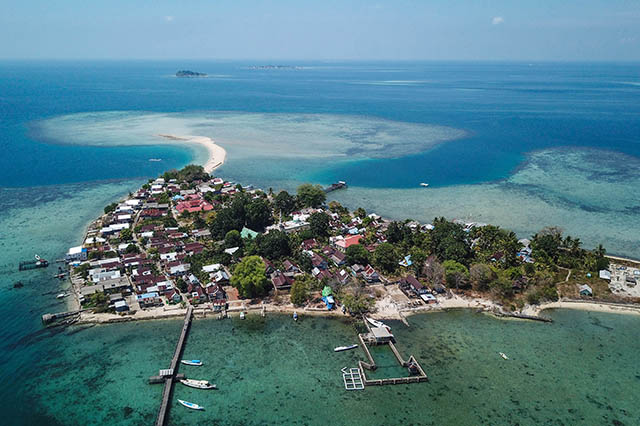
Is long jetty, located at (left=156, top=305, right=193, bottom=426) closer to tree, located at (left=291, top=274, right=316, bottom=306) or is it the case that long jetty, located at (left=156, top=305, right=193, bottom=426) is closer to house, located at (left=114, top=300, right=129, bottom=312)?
house, located at (left=114, top=300, right=129, bottom=312)

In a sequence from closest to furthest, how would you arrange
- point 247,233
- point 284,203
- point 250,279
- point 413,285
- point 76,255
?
1. point 250,279
2. point 413,285
3. point 76,255
4. point 247,233
5. point 284,203

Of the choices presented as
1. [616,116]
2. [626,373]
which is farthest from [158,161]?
[616,116]

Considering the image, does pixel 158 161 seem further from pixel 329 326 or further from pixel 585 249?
pixel 585 249

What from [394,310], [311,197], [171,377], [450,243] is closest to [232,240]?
[311,197]

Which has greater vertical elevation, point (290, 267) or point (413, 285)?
point (290, 267)

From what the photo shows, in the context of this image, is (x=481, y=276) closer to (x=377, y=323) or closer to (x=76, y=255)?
(x=377, y=323)

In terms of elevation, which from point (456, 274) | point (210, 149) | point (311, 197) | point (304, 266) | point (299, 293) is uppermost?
point (210, 149)

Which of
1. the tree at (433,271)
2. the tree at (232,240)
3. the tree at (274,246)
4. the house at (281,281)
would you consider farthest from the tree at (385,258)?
the tree at (232,240)

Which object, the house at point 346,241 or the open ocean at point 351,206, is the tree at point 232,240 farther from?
the open ocean at point 351,206

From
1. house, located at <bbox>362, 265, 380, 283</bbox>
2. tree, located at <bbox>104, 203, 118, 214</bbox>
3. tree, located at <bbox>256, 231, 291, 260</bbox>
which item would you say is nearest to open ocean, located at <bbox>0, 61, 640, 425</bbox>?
tree, located at <bbox>104, 203, 118, 214</bbox>
